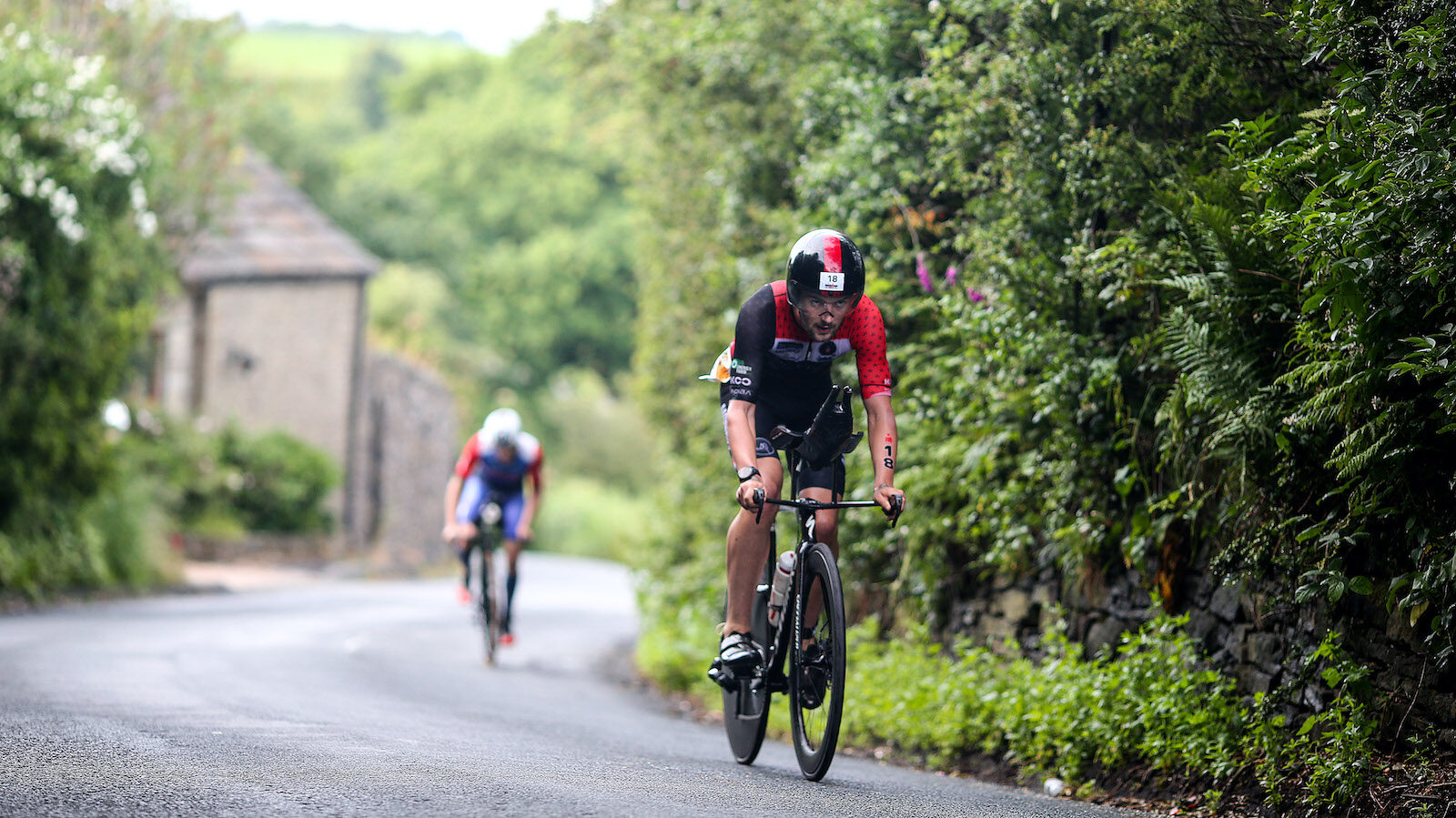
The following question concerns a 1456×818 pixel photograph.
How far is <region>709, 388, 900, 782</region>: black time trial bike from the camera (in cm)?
576

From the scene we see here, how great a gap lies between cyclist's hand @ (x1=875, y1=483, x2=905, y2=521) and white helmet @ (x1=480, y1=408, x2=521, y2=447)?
280 inches

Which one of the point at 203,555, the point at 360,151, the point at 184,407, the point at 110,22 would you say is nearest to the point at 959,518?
the point at 110,22

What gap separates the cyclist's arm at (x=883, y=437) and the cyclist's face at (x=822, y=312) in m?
0.38

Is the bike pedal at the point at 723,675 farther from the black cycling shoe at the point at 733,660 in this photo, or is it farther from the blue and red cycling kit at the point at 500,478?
the blue and red cycling kit at the point at 500,478

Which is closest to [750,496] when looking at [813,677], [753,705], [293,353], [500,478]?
[813,677]

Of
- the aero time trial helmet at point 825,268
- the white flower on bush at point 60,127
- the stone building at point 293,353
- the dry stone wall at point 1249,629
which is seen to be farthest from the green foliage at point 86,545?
the aero time trial helmet at point 825,268

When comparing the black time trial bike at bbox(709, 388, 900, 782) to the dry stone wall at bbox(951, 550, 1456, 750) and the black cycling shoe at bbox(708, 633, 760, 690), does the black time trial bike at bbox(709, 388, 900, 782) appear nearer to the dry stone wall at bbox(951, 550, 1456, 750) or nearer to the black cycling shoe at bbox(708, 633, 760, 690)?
the black cycling shoe at bbox(708, 633, 760, 690)

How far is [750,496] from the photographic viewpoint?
5602 millimetres

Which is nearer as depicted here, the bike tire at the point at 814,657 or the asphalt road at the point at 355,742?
the asphalt road at the point at 355,742

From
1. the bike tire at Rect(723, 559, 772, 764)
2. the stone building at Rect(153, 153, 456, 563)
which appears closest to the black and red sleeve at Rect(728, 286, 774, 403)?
the bike tire at Rect(723, 559, 772, 764)

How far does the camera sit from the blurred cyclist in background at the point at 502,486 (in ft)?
41.2

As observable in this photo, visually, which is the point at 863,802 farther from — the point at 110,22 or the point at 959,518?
the point at 110,22

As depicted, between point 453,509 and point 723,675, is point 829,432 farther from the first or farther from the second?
point 453,509

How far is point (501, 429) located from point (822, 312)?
702cm
